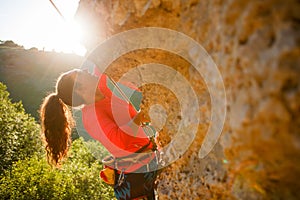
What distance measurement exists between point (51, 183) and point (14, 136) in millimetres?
4789

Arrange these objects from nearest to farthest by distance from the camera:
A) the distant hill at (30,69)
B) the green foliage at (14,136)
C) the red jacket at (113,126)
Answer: the red jacket at (113,126) → the green foliage at (14,136) → the distant hill at (30,69)

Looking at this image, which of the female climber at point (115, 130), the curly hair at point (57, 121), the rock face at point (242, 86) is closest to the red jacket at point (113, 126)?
the female climber at point (115, 130)

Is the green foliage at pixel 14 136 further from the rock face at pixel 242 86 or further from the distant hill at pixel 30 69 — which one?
the distant hill at pixel 30 69

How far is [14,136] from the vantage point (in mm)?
12273

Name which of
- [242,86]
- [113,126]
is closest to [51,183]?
[113,126]

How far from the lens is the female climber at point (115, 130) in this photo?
7.80 ft

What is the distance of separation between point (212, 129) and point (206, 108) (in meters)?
0.12

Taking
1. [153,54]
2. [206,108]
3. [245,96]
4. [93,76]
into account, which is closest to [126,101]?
[93,76]

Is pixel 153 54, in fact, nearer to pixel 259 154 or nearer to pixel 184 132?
pixel 184 132

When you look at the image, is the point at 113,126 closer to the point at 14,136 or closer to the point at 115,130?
the point at 115,130

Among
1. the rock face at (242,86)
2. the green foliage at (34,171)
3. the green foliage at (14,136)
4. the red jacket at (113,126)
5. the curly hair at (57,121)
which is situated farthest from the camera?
the green foliage at (14,136)

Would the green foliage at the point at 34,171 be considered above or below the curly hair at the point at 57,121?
below

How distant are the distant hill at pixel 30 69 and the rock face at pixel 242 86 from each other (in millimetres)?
32931

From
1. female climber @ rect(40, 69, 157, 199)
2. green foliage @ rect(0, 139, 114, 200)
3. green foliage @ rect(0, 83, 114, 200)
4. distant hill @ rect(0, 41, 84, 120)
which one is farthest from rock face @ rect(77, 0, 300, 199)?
distant hill @ rect(0, 41, 84, 120)
